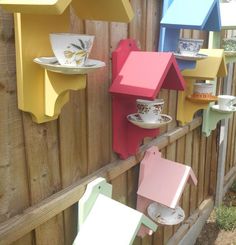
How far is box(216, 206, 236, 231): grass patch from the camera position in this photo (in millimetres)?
2691

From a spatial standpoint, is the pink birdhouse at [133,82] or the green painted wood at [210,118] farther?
the green painted wood at [210,118]

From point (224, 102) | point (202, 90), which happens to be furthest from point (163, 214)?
point (224, 102)

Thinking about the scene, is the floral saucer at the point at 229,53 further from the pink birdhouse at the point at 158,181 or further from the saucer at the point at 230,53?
the pink birdhouse at the point at 158,181

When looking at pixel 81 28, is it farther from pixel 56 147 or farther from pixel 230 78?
pixel 230 78

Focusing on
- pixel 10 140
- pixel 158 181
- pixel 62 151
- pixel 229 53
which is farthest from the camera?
pixel 229 53

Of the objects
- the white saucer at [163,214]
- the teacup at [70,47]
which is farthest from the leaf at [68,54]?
the white saucer at [163,214]

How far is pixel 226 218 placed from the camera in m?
2.73

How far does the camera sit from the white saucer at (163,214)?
1.60 m

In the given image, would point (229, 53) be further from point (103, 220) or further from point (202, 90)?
point (103, 220)

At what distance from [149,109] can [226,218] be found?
1.74m

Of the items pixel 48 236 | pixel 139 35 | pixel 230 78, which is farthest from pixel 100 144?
pixel 230 78

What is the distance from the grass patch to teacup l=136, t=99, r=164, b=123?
1678mm

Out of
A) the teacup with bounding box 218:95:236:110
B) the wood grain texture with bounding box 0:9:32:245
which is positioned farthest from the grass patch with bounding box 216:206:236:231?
the wood grain texture with bounding box 0:9:32:245

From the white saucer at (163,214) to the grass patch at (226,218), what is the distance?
121cm
